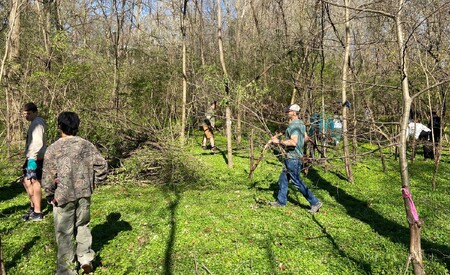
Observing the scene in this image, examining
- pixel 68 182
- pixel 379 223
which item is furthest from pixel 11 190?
pixel 379 223

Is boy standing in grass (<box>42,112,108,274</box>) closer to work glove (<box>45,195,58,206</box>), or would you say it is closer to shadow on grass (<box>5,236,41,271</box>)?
work glove (<box>45,195,58,206</box>)

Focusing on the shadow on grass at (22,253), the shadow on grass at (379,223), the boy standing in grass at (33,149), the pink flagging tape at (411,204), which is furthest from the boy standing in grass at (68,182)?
the shadow on grass at (379,223)

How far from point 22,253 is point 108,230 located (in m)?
1.14

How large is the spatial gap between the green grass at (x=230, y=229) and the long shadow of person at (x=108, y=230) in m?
0.01

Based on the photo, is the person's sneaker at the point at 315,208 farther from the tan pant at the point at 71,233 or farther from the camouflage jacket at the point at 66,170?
the camouflage jacket at the point at 66,170

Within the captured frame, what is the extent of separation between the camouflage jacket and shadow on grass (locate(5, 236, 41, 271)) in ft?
4.12

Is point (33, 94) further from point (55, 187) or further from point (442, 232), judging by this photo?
point (442, 232)

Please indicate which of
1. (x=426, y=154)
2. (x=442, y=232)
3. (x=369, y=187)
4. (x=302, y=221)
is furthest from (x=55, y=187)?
(x=426, y=154)

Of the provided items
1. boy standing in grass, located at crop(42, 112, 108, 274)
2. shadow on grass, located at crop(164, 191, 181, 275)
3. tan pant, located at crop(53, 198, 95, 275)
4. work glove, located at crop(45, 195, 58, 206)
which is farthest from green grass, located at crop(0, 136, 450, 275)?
work glove, located at crop(45, 195, 58, 206)

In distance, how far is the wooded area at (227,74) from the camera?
550cm

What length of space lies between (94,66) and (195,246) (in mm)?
7189

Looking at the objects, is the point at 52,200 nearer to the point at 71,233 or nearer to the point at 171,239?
the point at 71,233

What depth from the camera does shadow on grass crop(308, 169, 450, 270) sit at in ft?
15.6

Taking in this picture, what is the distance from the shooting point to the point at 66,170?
11.7 ft
